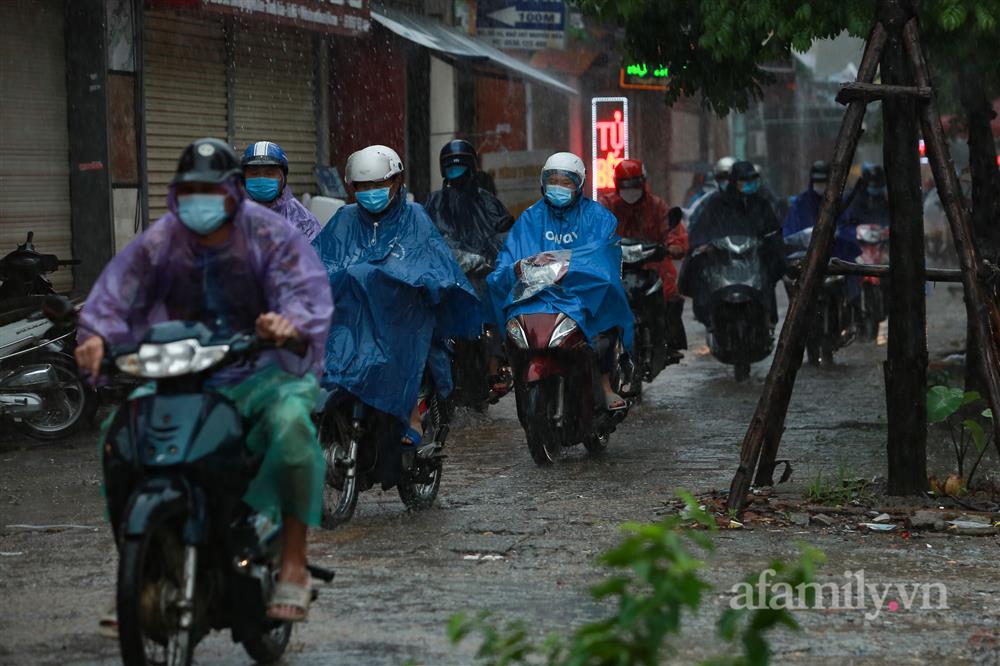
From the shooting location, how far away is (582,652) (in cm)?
355

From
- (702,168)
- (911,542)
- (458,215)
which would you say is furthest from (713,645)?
(702,168)

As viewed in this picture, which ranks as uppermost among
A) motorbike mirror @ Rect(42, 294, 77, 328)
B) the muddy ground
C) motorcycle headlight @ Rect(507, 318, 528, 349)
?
motorbike mirror @ Rect(42, 294, 77, 328)

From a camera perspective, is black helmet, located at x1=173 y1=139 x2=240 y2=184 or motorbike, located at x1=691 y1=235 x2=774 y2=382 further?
motorbike, located at x1=691 y1=235 x2=774 y2=382

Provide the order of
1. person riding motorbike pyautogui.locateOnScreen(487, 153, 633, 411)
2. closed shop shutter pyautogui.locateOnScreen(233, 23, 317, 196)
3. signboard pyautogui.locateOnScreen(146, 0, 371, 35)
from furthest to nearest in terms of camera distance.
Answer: closed shop shutter pyautogui.locateOnScreen(233, 23, 317, 196), signboard pyautogui.locateOnScreen(146, 0, 371, 35), person riding motorbike pyautogui.locateOnScreen(487, 153, 633, 411)

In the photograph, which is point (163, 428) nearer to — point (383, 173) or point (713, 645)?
point (713, 645)

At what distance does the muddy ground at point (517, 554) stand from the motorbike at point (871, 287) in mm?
4707

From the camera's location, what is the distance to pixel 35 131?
13.8 metres

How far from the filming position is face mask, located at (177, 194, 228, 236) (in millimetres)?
4832

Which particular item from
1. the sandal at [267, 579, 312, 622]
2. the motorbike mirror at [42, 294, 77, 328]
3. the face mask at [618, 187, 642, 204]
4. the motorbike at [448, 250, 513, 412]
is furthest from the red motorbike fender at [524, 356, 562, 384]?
the motorbike mirror at [42, 294, 77, 328]

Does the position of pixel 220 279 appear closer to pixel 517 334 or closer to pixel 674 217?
pixel 517 334

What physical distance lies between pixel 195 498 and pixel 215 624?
441mm

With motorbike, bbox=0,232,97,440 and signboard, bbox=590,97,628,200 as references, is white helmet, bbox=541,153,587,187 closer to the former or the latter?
motorbike, bbox=0,232,97,440

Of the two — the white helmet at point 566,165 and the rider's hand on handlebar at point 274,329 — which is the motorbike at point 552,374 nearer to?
the white helmet at point 566,165

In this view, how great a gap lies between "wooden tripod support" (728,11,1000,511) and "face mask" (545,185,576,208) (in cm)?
227
